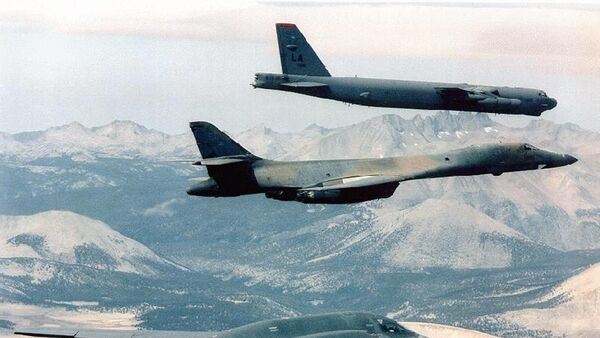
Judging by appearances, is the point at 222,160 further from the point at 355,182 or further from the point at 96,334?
the point at 96,334

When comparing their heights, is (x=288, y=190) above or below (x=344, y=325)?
above

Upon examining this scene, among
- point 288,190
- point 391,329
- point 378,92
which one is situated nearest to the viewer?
point 391,329

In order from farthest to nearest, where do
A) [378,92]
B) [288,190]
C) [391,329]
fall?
1. [378,92]
2. [288,190]
3. [391,329]

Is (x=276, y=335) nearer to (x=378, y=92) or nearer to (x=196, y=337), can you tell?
(x=196, y=337)

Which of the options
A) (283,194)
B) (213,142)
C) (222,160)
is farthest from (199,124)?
(283,194)

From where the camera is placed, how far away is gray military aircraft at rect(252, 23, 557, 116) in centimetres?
6756

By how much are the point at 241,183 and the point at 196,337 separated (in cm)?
1021

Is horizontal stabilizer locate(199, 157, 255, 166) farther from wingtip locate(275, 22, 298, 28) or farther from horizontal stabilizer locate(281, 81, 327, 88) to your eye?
wingtip locate(275, 22, 298, 28)

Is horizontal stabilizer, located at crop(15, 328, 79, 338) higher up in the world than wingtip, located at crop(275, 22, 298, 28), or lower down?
lower down

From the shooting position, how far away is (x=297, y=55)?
2736 inches

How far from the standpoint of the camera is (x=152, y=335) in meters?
67.8

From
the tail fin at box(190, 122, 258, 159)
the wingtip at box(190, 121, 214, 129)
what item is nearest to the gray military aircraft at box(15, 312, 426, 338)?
the tail fin at box(190, 122, 258, 159)

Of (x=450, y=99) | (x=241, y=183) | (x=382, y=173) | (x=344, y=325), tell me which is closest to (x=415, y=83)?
(x=450, y=99)

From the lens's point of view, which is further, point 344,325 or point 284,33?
point 284,33
